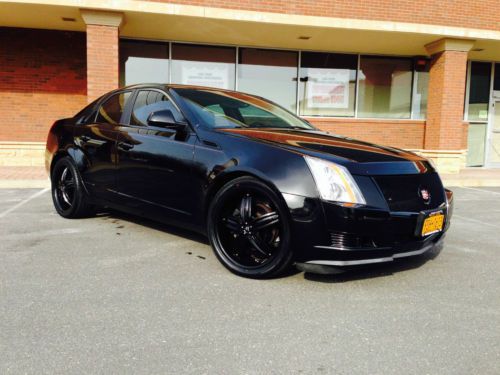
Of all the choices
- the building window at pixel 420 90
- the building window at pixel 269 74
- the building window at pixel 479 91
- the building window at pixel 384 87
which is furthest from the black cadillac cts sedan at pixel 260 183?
the building window at pixel 479 91

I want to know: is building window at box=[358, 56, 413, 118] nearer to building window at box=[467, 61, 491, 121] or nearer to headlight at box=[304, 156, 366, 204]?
building window at box=[467, 61, 491, 121]

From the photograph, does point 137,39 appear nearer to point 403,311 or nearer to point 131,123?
point 131,123

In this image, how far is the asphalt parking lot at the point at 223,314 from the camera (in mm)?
2334

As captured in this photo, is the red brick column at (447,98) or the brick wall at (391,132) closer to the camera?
the red brick column at (447,98)

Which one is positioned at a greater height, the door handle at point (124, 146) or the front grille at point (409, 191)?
the door handle at point (124, 146)

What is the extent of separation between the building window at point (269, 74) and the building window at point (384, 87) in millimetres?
1981

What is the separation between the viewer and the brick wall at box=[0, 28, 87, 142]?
1104 centimetres

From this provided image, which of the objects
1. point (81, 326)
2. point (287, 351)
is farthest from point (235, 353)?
point (81, 326)

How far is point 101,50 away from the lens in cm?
955

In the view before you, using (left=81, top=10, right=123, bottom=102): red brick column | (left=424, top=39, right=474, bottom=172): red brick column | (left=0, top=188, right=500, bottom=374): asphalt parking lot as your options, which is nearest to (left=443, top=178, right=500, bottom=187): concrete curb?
(left=424, top=39, right=474, bottom=172): red brick column

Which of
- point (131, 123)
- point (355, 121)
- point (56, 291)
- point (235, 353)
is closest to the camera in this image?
point (235, 353)

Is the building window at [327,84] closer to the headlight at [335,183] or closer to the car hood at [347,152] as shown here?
the car hood at [347,152]

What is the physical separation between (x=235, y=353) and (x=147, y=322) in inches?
24.7

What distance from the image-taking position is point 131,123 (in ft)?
A: 15.2
